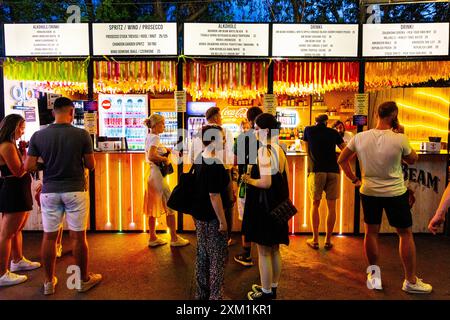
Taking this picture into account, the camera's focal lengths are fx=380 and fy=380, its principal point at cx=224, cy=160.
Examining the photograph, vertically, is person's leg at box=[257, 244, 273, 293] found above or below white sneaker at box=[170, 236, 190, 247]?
above

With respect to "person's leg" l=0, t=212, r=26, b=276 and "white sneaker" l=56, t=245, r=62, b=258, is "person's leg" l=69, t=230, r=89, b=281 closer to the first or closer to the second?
"person's leg" l=0, t=212, r=26, b=276

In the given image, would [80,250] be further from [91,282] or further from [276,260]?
[276,260]

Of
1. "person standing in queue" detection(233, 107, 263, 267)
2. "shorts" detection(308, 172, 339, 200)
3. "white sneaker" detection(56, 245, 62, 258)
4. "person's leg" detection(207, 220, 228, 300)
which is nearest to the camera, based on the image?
"person's leg" detection(207, 220, 228, 300)

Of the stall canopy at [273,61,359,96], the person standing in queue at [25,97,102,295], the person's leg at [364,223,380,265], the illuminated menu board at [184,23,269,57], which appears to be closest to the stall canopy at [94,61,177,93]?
the illuminated menu board at [184,23,269,57]

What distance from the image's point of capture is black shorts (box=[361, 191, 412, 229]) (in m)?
3.92

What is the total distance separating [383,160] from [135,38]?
406 centimetres

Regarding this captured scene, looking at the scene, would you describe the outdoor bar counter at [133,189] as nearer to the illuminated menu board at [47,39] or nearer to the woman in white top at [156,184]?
the woman in white top at [156,184]

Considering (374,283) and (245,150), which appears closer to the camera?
(374,283)

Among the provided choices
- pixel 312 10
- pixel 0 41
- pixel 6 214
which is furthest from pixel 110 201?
pixel 312 10

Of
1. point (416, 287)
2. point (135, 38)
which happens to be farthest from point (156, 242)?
point (416, 287)

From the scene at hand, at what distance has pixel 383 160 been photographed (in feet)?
12.9

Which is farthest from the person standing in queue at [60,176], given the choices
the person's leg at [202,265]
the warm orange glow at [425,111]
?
the warm orange glow at [425,111]

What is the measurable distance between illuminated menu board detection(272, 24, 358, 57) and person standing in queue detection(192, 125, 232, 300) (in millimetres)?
2934

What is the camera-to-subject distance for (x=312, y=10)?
14.5 meters
